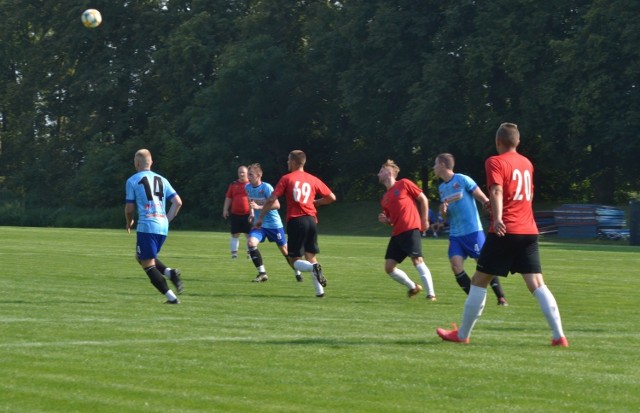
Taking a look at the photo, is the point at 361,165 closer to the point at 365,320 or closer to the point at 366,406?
the point at 365,320

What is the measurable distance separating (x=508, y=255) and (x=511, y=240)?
0.13m

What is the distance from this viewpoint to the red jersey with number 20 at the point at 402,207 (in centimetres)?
1656

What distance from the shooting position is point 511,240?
1053 cm

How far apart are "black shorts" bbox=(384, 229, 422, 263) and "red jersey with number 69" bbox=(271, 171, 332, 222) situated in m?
1.22

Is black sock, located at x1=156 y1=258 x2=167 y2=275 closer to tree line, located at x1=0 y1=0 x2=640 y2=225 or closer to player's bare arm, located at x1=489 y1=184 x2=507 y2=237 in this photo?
player's bare arm, located at x1=489 y1=184 x2=507 y2=237

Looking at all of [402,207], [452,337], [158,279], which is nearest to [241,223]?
[402,207]

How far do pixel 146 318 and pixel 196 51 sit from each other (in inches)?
2278

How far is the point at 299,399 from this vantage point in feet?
25.4

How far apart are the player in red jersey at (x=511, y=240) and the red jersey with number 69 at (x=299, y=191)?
6385 millimetres

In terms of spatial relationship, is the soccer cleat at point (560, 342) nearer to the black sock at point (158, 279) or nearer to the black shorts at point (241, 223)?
the black sock at point (158, 279)

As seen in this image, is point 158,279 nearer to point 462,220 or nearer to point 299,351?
point 462,220

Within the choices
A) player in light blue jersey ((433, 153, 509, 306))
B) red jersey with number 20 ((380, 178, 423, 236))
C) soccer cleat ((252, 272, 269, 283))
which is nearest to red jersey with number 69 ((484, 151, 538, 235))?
player in light blue jersey ((433, 153, 509, 306))

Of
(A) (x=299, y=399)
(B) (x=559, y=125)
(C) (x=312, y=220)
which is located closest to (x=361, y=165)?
(B) (x=559, y=125)

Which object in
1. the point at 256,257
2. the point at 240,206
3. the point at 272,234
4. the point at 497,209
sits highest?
the point at 497,209
